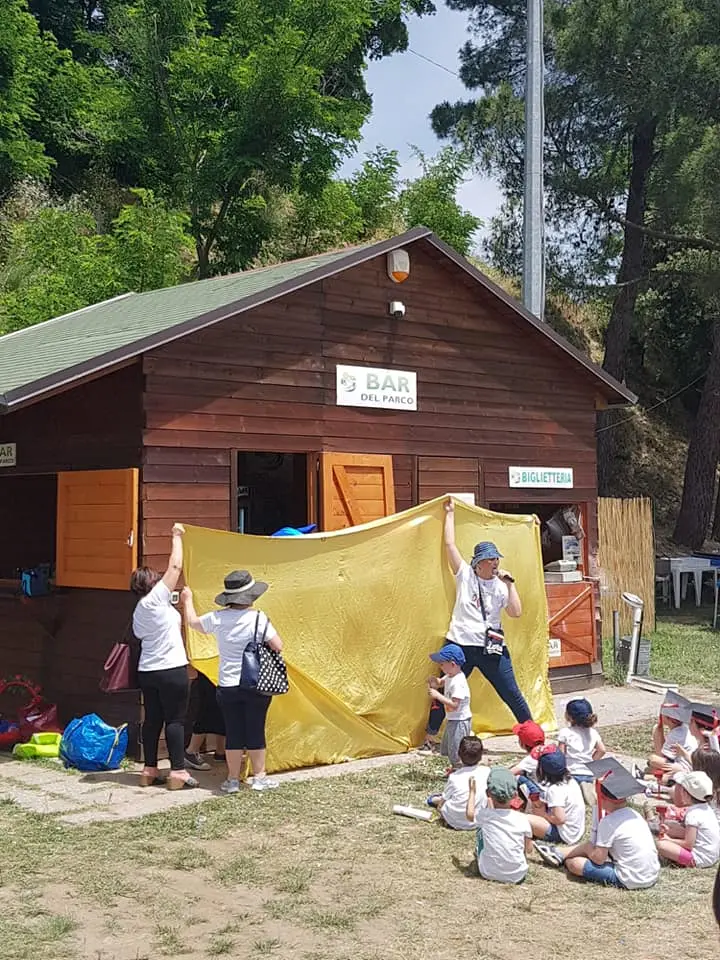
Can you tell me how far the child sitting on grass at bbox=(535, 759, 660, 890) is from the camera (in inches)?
235

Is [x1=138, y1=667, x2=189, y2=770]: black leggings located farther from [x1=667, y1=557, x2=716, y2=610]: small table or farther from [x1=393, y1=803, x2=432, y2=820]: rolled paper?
[x1=667, y1=557, x2=716, y2=610]: small table

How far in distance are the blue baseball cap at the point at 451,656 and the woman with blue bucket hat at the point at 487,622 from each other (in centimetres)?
29

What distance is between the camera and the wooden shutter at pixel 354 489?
10.4 meters

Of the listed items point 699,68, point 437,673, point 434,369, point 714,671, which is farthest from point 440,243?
point 699,68

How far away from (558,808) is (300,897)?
1.69 m

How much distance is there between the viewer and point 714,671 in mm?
14031

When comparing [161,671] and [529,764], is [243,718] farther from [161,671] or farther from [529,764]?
[529,764]

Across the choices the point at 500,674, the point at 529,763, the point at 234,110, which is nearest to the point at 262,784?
the point at 529,763

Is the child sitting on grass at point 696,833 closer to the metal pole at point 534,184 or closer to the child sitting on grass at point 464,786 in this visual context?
the child sitting on grass at point 464,786

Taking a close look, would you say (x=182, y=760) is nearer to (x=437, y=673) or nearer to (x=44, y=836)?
(x=44, y=836)

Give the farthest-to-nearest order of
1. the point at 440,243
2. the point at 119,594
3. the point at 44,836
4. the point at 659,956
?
the point at 440,243
the point at 119,594
the point at 44,836
the point at 659,956

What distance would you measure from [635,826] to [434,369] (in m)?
6.40

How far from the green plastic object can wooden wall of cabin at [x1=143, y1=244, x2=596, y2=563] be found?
1782 millimetres

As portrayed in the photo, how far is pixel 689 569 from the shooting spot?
69.1 ft
